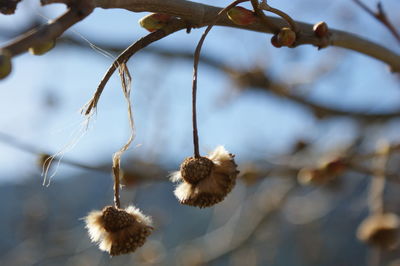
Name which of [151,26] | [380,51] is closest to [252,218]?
[380,51]

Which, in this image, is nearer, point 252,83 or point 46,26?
point 46,26

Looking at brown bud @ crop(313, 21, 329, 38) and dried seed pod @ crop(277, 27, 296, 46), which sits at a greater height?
A: brown bud @ crop(313, 21, 329, 38)

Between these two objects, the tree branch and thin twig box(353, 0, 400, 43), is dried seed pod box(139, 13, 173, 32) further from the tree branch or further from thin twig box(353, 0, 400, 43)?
thin twig box(353, 0, 400, 43)

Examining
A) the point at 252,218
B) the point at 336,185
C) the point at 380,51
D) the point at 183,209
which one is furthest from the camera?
the point at 183,209

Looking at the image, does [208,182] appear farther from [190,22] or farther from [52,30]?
[52,30]

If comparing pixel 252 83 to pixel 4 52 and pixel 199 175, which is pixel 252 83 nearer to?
pixel 199 175

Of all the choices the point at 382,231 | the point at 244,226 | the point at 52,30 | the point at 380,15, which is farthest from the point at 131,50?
the point at 244,226

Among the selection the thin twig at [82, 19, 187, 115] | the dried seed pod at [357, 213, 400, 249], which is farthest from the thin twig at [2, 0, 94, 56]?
the dried seed pod at [357, 213, 400, 249]
